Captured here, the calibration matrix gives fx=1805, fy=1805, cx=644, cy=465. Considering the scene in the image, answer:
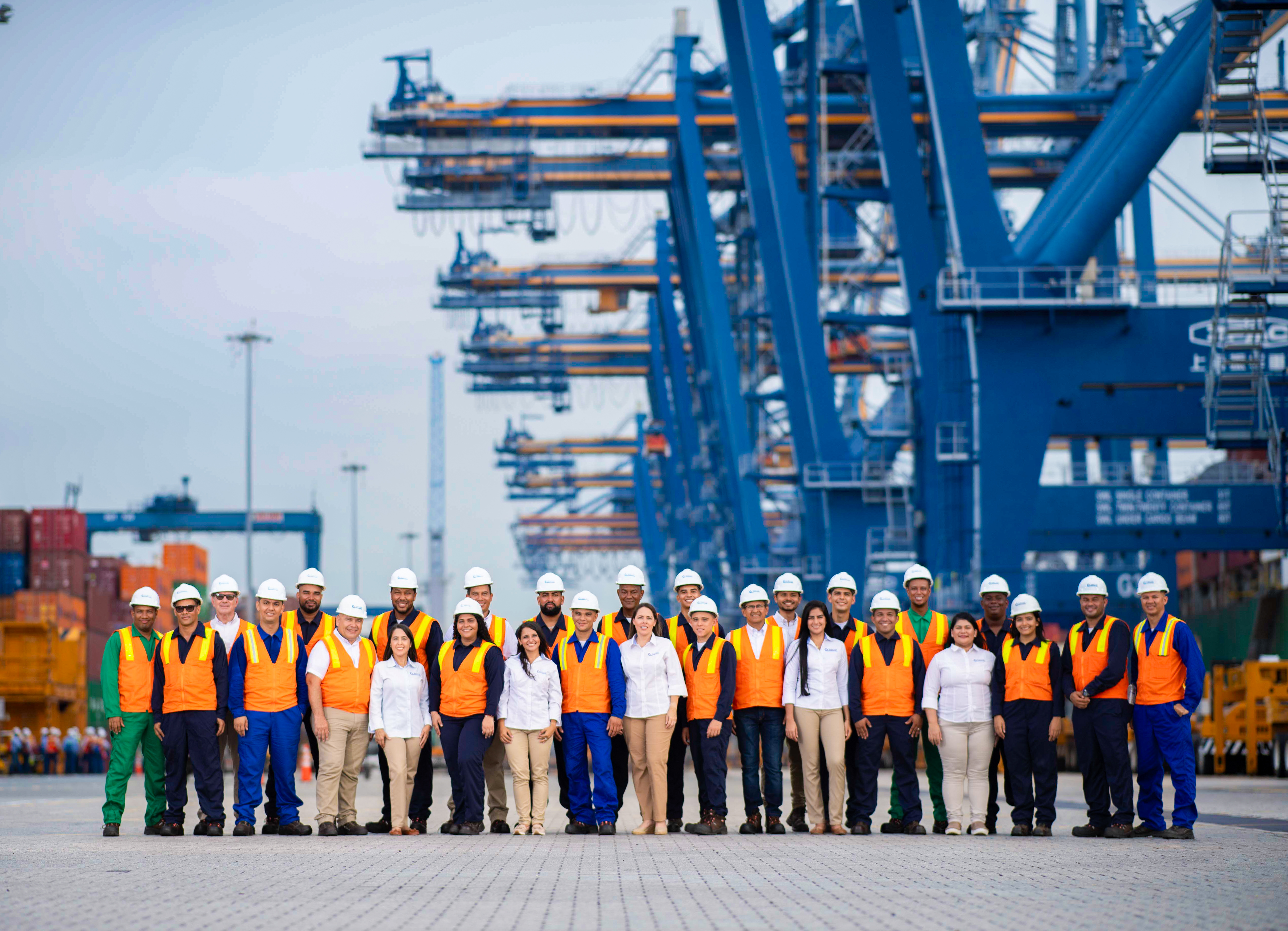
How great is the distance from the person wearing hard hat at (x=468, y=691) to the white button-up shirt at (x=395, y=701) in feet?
0.52

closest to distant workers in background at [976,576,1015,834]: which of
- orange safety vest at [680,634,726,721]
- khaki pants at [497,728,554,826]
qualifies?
orange safety vest at [680,634,726,721]

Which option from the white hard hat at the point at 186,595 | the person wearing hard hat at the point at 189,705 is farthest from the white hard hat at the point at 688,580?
the white hard hat at the point at 186,595

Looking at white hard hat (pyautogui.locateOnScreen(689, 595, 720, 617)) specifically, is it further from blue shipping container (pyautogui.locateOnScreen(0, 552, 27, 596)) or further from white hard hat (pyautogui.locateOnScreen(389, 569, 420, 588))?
blue shipping container (pyautogui.locateOnScreen(0, 552, 27, 596))

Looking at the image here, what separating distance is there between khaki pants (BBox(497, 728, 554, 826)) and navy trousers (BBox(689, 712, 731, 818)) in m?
0.96

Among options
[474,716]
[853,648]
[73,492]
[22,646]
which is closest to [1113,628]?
[853,648]

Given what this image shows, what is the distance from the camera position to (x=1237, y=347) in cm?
2459

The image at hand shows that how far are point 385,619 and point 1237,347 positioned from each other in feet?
53.0

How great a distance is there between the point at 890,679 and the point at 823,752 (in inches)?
26.2

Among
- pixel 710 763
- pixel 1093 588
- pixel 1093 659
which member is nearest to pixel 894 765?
pixel 710 763

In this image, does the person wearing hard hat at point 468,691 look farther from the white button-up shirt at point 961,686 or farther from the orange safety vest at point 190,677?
the white button-up shirt at point 961,686

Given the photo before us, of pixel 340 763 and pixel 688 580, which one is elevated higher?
pixel 688 580

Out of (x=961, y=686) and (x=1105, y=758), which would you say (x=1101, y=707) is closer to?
(x=1105, y=758)

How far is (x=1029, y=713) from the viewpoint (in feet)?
37.7

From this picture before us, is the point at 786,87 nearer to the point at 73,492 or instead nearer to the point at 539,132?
the point at 539,132
